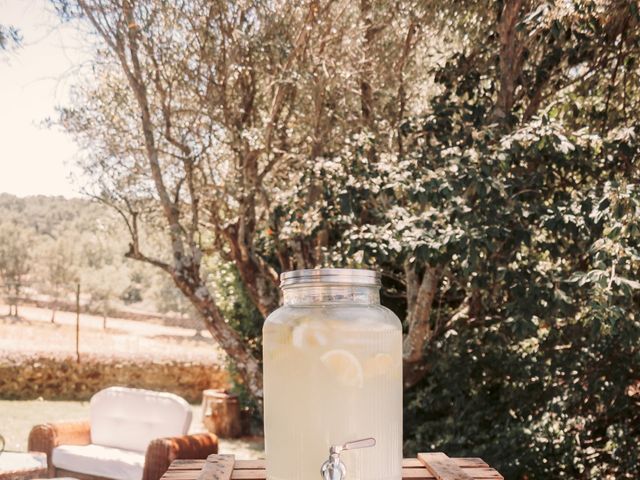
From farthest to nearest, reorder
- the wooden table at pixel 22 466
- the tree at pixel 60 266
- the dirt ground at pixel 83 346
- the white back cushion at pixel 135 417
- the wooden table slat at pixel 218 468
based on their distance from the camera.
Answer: the tree at pixel 60 266, the dirt ground at pixel 83 346, the white back cushion at pixel 135 417, the wooden table at pixel 22 466, the wooden table slat at pixel 218 468

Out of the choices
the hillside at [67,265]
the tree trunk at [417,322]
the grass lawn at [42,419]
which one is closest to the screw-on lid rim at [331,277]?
the tree trunk at [417,322]

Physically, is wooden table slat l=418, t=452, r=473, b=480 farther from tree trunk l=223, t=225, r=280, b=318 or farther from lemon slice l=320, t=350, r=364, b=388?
tree trunk l=223, t=225, r=280, b=318

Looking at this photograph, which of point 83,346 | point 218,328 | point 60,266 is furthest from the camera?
point 60,266

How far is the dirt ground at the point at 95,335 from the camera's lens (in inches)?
709

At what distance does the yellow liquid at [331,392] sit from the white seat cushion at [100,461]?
4.40 m

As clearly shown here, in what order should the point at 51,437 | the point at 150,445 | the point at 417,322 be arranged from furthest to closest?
1. the point at 417,322
2. the point at 51,437
3. the point at 150,445

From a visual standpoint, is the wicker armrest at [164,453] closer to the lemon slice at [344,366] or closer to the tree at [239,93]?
the tree at [239,93]

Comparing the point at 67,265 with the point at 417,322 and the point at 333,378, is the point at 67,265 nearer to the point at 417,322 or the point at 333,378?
the point at 417,322

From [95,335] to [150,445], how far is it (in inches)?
678

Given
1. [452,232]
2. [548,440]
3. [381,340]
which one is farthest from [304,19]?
[381,340]

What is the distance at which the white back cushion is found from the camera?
5.97 m

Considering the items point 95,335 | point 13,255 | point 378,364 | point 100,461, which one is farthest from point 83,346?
point 378,364

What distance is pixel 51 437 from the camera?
6008mm

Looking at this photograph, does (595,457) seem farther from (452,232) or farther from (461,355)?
(452,232)
